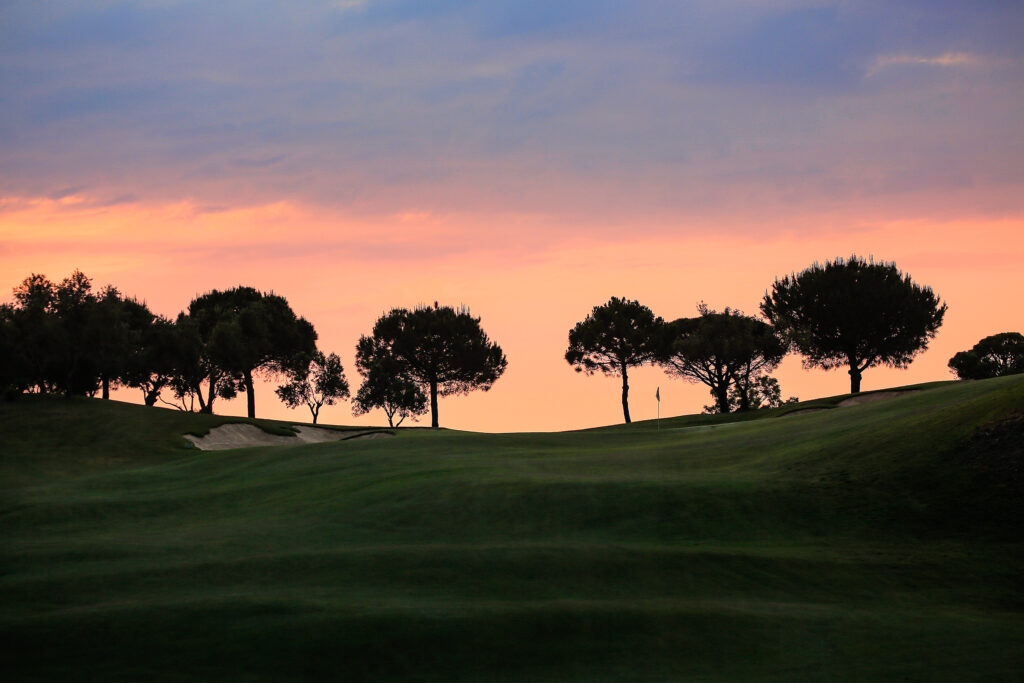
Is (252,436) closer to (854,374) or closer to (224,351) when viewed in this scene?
(224,351)

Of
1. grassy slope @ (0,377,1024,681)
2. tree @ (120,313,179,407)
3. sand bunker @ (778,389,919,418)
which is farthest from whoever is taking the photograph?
tree @ (120,313,179,407)

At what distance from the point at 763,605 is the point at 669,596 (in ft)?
5.65

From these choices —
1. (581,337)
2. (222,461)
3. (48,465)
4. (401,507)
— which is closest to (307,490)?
(401,507)

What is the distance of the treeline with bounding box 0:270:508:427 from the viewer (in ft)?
226

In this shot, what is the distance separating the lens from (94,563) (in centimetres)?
2034

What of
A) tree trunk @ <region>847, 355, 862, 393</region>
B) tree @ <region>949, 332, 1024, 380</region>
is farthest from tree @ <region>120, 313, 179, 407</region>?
tree @ <region>949, 332, 1024, 380</region>

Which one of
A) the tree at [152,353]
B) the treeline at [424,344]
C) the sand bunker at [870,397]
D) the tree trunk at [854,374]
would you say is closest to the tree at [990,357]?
the treeline at [424,344]

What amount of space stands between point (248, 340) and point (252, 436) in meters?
33.4

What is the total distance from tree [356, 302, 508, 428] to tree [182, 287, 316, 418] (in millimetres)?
9212

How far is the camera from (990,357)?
95812mm

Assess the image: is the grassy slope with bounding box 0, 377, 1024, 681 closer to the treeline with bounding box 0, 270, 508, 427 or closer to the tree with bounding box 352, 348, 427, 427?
the treeline with bounding box 0, 270, 508, 427

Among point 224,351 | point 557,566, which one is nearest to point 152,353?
point 224,351

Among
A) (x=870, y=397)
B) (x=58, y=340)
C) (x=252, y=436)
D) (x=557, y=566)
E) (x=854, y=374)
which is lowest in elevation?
(x=557, y=566)

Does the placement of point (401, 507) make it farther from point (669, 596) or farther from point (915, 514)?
point (915, 514)
